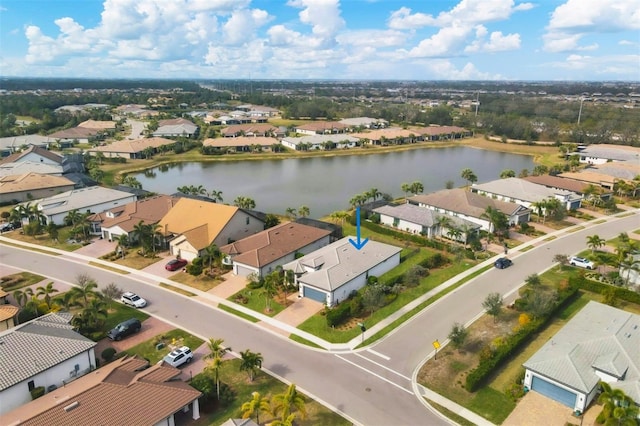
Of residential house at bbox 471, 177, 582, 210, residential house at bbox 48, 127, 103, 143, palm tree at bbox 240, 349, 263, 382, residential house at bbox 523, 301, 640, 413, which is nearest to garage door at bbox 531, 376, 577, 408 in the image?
residential house at bbox 523, 301, 640, 413

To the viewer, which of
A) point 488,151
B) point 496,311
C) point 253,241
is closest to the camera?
point 496,311

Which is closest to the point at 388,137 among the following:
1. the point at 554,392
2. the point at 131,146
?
the point at 131,146

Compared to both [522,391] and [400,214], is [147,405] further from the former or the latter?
[400,214]

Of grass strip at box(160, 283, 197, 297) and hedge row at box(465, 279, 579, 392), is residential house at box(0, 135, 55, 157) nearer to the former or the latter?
grass strip at box(160, 283, 197, 297)

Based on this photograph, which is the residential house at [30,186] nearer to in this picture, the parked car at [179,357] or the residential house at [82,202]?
the residential house at [82,202]

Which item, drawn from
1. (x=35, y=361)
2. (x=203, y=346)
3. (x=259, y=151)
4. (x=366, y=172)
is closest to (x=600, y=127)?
(x=366, y=172)

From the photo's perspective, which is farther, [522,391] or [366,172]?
[366,172]

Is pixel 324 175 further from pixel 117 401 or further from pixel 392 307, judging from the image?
pixel 117 401
